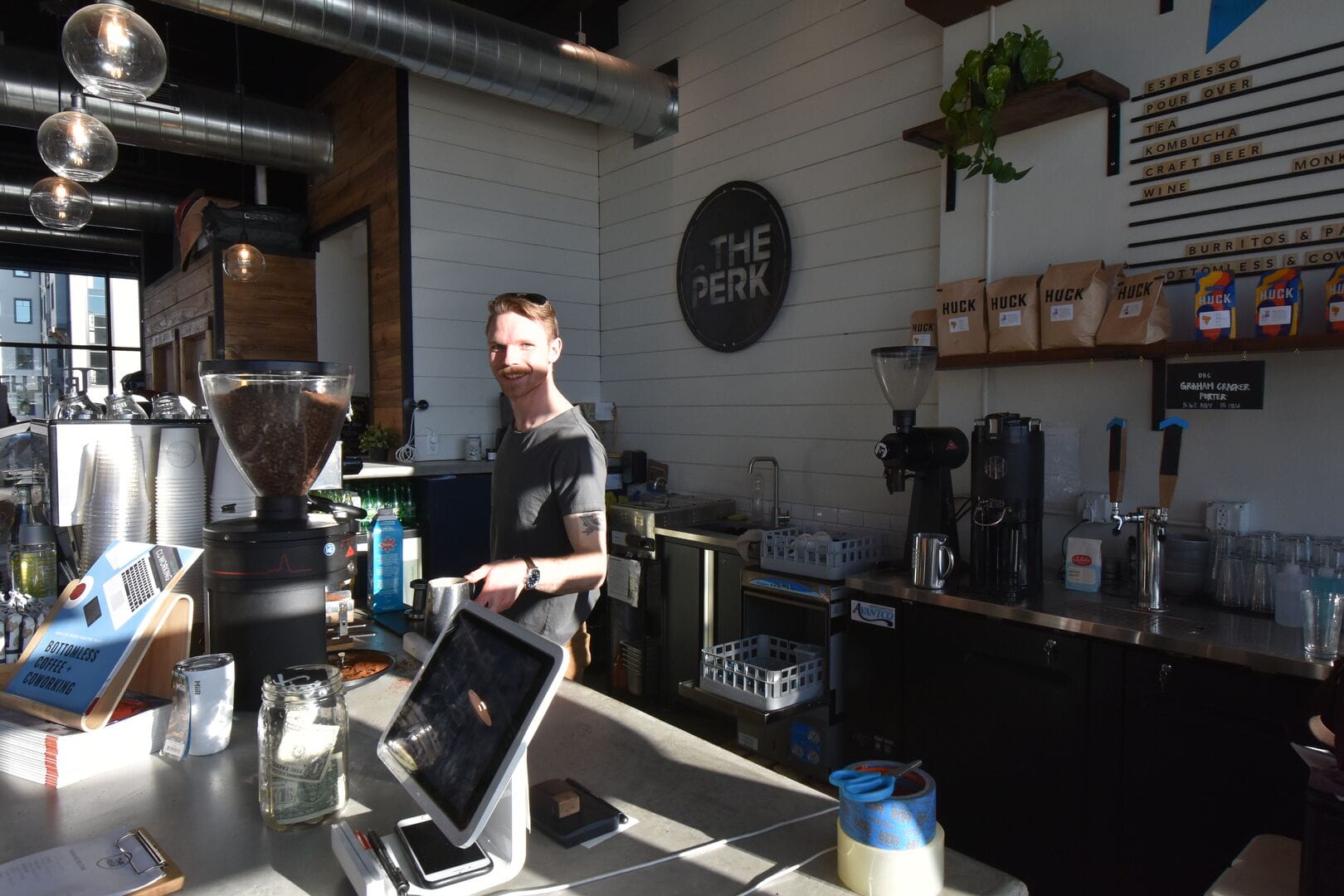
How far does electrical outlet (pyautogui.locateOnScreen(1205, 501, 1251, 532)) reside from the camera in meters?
2.58

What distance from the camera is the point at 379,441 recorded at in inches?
190

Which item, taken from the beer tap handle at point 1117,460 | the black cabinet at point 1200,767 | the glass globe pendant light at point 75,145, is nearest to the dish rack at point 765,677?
the black cabinet at point 1200,767

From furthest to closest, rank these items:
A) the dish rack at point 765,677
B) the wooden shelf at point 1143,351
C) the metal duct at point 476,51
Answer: the metal duct at point 476,51 < the dish rack at point 765,677 < the wooden shelf at point 1143,351

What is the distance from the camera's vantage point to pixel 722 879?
3.30 ft

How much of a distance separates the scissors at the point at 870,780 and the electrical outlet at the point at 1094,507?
85.5 inches

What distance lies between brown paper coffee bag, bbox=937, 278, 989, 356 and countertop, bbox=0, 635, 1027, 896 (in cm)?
213

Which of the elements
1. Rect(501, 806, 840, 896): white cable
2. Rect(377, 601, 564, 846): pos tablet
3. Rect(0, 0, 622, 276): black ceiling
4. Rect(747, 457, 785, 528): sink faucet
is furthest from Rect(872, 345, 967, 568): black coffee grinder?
Rect(0, 0, 622, 276): black ceiling

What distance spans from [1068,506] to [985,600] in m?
0.70

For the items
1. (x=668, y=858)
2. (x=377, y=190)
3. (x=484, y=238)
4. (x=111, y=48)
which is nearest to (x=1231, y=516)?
(x=668, y=858)

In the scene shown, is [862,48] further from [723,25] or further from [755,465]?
[755,465]

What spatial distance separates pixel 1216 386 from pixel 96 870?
9.55 ft

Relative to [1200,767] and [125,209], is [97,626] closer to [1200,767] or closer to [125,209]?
[1200,767]

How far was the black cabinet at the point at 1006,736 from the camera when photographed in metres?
2.33

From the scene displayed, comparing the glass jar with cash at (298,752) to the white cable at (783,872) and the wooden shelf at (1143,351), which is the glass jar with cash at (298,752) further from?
the wooden shelf at (1143,351)
